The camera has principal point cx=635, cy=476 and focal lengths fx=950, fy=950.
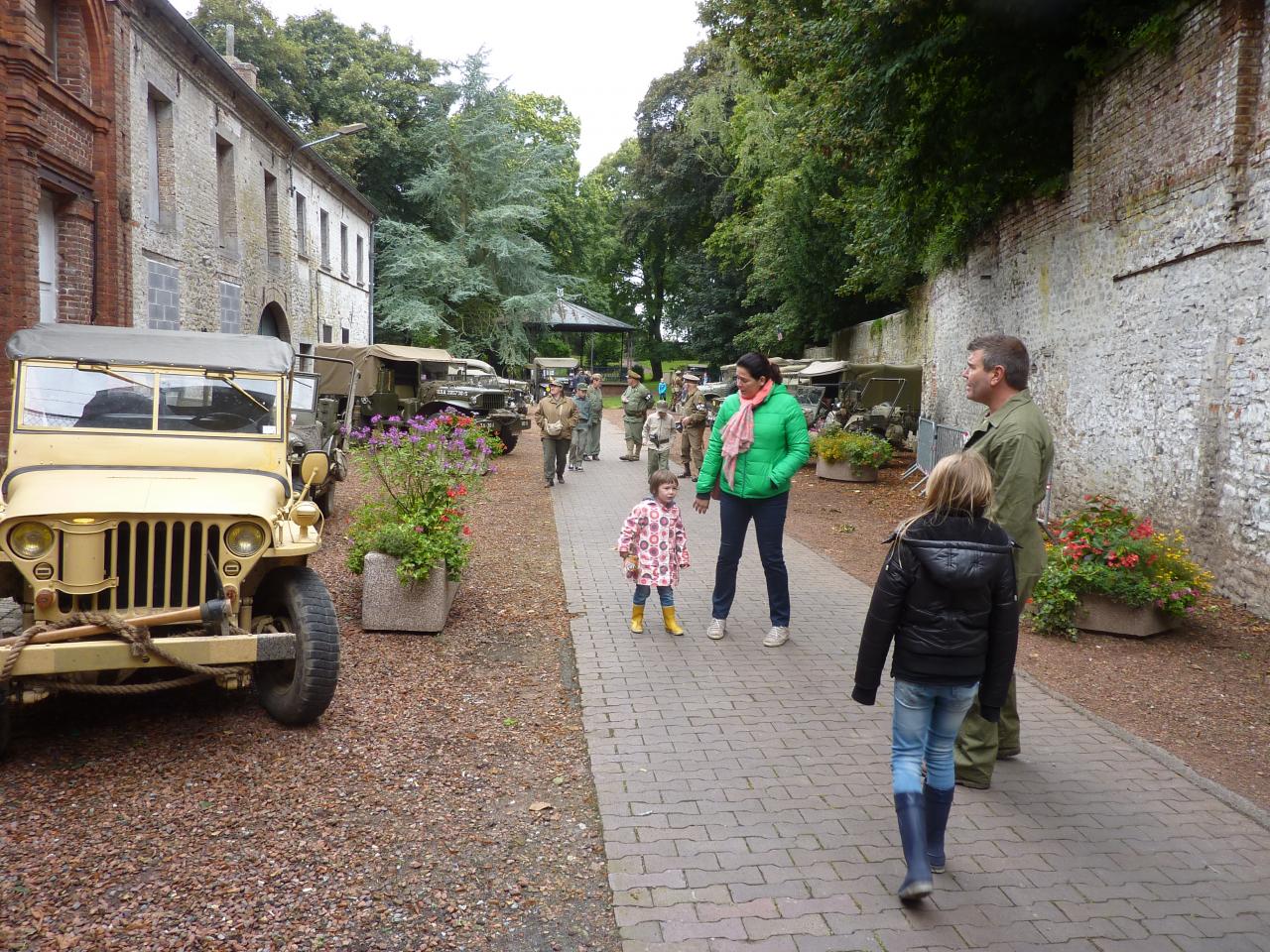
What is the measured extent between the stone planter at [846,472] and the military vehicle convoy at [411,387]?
622 cm

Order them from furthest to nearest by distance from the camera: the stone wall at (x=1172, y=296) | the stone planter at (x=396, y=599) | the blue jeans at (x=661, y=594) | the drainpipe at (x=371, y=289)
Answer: the drainpipe at (x=371, y=289) < the stone wall at (x=1172, y=296) < the blue jeans at (x=661, y=594) < the stone planter at (x=396, y=599)

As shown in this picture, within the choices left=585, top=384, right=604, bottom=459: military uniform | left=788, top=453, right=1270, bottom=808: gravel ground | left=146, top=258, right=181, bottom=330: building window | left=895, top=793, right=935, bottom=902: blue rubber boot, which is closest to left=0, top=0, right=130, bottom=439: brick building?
left=146, top=258, right=181, bottom=330: building window

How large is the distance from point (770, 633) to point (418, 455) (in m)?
3.08

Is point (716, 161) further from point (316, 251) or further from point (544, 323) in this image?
point (316, 251)

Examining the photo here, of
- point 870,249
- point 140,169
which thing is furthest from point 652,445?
point 140,169

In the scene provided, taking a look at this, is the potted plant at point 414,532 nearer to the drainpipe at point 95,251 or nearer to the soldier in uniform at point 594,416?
the drainpipe at point 95,251

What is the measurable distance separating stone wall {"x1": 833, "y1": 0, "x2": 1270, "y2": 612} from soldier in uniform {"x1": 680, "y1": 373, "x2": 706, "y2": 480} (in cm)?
517

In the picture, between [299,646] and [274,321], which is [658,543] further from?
[274,321]

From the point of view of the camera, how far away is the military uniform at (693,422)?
1584cm

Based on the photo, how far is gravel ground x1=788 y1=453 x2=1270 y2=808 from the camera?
4.98 metres

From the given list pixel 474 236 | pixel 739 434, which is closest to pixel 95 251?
pixel 739 434

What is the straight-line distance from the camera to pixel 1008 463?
4309 millimetres

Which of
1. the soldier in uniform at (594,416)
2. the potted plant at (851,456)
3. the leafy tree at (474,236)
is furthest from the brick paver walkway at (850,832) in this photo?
the leafy tree at (474,236)

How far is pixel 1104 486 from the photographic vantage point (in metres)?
10.8
